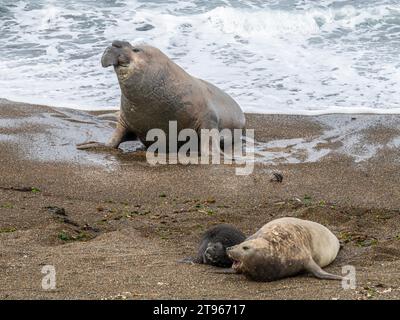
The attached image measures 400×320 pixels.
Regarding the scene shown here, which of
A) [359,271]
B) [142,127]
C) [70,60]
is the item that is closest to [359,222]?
[359,271]

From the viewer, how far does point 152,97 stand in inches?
357

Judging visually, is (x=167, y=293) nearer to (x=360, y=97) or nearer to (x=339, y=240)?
(x=339, y=240)

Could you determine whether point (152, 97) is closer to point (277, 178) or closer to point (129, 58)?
point (129, 58)

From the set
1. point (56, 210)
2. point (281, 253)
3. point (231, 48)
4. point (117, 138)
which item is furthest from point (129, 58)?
point (231, 48)

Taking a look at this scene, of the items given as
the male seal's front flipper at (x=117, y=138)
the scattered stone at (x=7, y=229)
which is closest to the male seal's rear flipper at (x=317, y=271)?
the scattered stone at (x=7, y=229)

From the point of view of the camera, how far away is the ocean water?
1230 cm

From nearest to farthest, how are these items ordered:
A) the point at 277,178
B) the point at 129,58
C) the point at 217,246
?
the point at 217,246
the point at 277,178
the point at 129,58

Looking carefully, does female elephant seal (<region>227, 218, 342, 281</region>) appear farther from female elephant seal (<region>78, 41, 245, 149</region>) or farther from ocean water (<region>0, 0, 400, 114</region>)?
ocean water (<region>0, 0, 400, 114</region>)

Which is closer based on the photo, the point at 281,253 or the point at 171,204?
the point at 281,253

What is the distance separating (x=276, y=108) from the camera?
461 inches

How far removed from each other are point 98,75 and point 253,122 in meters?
3.38

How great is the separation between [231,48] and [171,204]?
8.31m

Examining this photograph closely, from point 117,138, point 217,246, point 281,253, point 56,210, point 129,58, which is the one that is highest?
point 129,58

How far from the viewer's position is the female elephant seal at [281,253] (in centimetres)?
493
